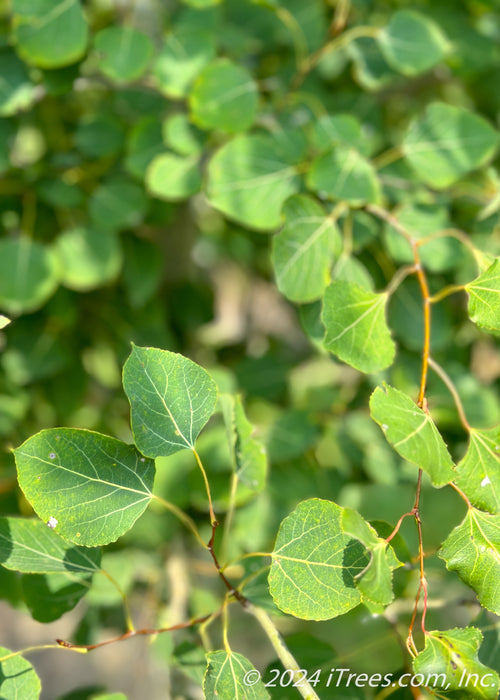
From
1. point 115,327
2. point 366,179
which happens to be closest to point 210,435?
point 115,327

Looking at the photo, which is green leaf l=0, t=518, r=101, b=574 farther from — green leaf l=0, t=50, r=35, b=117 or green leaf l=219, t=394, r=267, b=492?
green leaf l=0, t=50, r=35, b=117

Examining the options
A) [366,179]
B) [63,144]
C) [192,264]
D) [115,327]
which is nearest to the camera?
[366,179]

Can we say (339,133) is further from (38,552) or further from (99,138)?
(38,552)

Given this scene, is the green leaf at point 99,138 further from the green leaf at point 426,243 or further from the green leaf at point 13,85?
the green leaf at point 426,243

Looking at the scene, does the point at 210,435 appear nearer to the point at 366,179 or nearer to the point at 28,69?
the point at 366,179

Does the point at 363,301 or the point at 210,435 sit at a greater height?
the point at 363,301

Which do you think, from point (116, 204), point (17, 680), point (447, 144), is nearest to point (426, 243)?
point (447, 144)

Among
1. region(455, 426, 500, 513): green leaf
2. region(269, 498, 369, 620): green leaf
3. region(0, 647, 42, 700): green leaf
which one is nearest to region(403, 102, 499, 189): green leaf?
region(455, 426, 500, 513): green leaf
